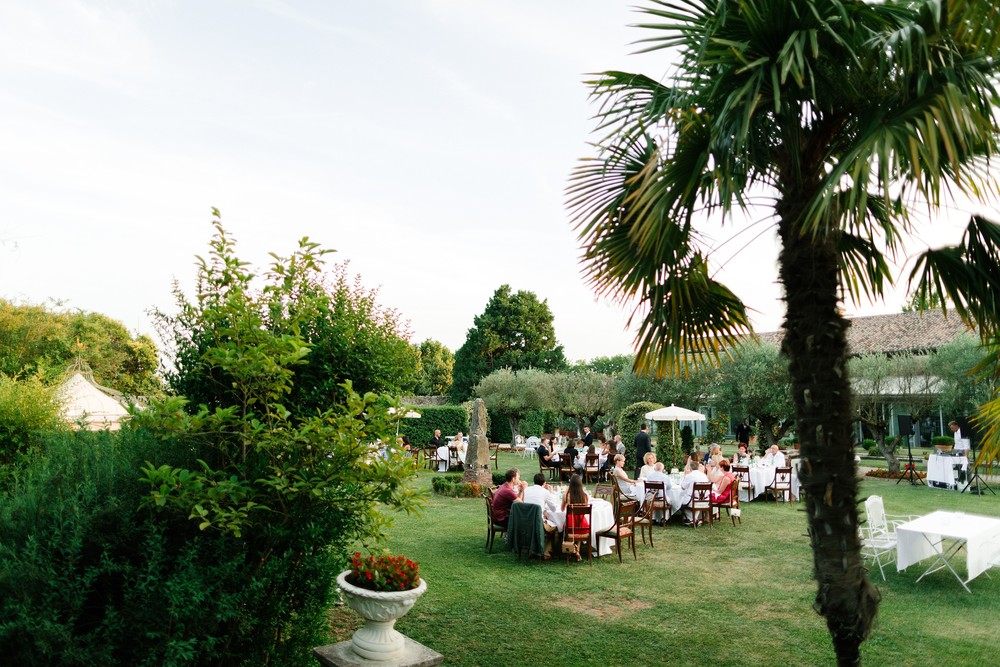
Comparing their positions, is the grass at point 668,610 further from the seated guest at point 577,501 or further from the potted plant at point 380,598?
the potted plant at point 380,598

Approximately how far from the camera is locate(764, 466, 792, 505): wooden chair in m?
14.9

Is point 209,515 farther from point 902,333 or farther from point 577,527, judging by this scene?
point 902,333

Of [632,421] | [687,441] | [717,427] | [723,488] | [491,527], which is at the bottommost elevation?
[491,527]

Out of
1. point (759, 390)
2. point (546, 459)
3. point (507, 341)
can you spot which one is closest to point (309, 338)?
point (546, 459)

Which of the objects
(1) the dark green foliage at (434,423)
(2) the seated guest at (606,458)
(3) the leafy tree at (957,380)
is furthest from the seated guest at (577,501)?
(1) the dark green foliage at (434,423)

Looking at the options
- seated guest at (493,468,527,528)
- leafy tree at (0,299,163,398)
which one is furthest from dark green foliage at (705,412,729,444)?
leafy tree at (0,299,163,398)

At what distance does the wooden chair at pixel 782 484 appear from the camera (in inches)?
588

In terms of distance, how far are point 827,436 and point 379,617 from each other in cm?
342

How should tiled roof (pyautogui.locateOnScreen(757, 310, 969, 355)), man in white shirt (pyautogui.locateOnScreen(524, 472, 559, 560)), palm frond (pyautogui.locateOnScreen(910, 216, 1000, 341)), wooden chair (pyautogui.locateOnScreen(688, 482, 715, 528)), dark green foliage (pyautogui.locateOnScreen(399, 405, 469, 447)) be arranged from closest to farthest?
palm frond (pyautogui.locateOnScreen(910, 216, 1000, 341))
man in white shirt (pyautogui.locateOnScreen(524, 472, 559, 560))
wooden chair (pyautogui.locateOnScreen(688, 482, 715, 528))
dark green foliage (pyautogui.locateOnScreen(399, 405, 469, 447))
tiled roof (pyautogui.locateOnScreen(757, 310, 969, 355))

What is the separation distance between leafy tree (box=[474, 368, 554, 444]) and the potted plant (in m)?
27.9

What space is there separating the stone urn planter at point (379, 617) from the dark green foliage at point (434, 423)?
2185 centimetres

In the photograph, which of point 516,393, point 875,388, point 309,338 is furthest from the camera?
point 516,393

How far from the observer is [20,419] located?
7.57 m

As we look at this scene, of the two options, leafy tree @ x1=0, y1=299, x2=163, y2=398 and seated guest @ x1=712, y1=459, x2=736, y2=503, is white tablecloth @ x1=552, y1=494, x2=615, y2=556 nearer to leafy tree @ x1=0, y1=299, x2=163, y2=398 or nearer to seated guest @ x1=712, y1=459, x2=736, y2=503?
seated guest @ x1=712, y1=459, x2=736, y2=503
